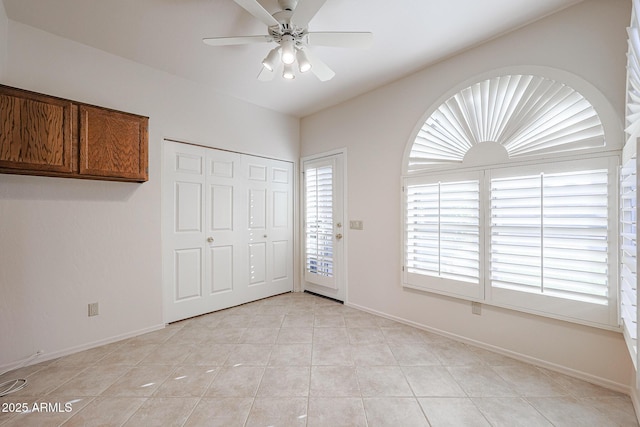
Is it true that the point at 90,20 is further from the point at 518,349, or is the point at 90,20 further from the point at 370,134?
the point at 518,349

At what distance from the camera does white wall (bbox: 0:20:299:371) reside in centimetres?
208

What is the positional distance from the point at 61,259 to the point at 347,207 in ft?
9.60

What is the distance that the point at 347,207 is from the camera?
350cm

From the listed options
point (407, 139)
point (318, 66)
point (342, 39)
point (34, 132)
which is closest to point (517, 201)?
point (407, 139)

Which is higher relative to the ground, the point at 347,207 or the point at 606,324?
the point at 347,207

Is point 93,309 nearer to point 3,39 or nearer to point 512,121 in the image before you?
point 3,39

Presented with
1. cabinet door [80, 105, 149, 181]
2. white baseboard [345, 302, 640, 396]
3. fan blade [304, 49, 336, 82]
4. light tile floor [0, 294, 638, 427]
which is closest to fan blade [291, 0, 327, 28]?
fan blade [304, 49, 336, 82]

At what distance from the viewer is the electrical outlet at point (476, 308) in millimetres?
2363

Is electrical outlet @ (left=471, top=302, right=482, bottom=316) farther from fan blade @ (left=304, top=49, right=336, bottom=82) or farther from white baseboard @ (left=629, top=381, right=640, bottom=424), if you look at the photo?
fan blade @ (left=304, top=49, right=336, bottom=82)

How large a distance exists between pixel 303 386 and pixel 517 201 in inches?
86.5

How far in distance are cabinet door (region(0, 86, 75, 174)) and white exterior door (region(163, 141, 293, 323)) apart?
0.85 meters

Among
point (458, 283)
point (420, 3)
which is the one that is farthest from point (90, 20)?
point (458, 283)

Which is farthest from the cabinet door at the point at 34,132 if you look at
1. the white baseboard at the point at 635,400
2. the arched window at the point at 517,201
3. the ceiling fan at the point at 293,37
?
the white baseboard at the point at 635,400

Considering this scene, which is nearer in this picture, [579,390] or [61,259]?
[579,390]
